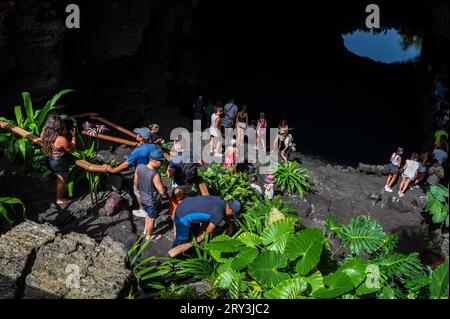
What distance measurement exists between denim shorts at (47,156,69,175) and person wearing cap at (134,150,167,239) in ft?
4.67

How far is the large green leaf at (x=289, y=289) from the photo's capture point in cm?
515

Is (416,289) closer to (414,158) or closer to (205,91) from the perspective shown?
(414,158)

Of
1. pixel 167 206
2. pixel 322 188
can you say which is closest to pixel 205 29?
pixel 322 188

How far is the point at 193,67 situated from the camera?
50.8ft

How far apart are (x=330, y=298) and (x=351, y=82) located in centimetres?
1595

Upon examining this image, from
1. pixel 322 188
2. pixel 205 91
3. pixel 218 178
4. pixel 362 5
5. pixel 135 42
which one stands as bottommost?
pixel 322 188

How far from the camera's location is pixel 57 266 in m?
5.05

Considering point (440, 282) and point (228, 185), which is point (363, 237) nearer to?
point (440, 282)

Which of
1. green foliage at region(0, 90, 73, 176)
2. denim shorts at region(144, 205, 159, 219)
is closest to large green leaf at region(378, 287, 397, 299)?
denim shorts at region(144, 205, 159, 219)

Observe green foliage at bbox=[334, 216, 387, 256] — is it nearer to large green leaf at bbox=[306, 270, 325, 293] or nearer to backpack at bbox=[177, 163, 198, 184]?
large green leaf at bbox=[306, 270, 325, 293]

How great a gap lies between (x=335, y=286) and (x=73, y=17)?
9.56 meters

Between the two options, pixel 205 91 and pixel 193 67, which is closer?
pixel 193 67
